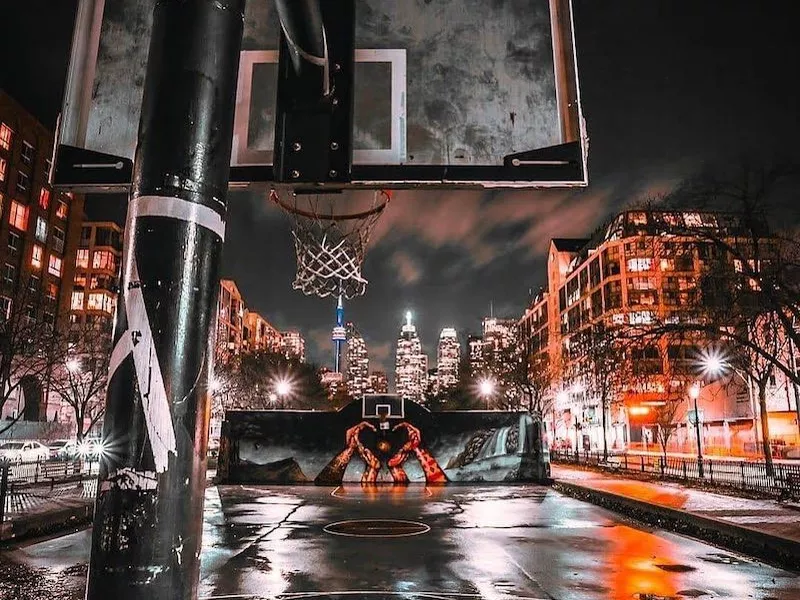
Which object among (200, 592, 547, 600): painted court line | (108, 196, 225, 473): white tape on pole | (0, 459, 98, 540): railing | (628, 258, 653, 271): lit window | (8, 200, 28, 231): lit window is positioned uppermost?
(628, 258, 653, 271): lit window

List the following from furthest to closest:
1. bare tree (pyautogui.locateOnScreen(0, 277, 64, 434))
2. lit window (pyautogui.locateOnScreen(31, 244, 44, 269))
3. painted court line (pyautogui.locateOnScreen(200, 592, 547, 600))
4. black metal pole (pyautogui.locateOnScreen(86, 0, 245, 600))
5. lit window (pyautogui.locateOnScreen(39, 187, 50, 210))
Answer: lit window (pyautogui.locateOnScreen(39, 187, 50, 210)), lit window (pyautogui.locateOnScreen(31, 244, 44, 269)), bare tree (pyautogui.locateOnScreen(0, 277, 64, 434)), painted court line (pyautogui.locateOnScreen(200, 592, 547, 600)), black metal pole (pyautogui.locateOnScreen(86, 0, 245, 600))

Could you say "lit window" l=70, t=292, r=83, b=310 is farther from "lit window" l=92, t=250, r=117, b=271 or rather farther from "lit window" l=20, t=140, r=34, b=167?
"lit window" l=20, t=140, r=34, b=167

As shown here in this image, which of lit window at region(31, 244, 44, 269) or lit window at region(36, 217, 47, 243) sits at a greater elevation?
lit window at region(36, 217, 47, 243)

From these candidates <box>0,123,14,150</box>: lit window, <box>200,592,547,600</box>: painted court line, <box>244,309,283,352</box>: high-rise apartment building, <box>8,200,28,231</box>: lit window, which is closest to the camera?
<box>200,592,547,600</box>: painted court line

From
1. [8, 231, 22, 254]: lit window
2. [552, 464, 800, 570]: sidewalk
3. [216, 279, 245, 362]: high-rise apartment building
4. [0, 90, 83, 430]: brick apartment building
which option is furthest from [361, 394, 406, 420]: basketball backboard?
[216, 279, 245, 362]: high-rise apartment building

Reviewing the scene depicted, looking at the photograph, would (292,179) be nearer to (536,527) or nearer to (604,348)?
(536,527)

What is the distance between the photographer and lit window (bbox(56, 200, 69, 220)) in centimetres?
6456

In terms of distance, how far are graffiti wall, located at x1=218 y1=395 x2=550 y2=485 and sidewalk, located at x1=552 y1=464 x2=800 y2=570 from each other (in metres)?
7.41

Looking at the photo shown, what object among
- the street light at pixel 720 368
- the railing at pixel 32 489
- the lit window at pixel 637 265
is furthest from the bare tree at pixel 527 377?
the railing at pixel 32 489

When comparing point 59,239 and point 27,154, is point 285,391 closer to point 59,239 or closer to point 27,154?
point 59,239

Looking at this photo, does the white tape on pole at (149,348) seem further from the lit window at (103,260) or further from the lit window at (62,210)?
the lit window at (103,260)

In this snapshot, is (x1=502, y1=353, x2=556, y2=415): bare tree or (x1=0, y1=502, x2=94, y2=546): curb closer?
(x1=0, y1=502, x2=94, y2=546): curb

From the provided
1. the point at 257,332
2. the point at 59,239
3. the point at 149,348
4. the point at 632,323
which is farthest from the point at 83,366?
the point at 257,332

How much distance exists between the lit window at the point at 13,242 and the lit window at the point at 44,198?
5317mm
